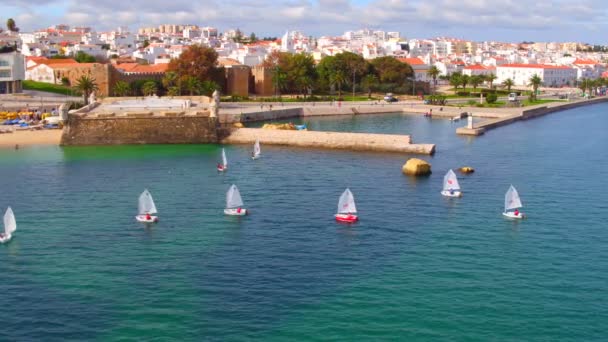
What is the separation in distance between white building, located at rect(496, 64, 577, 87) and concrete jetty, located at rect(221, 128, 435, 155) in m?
114

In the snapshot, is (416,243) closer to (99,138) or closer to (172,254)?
(172,254)

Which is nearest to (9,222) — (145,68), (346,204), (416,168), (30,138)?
(346,204)

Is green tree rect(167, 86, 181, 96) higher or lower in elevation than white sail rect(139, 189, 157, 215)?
higher

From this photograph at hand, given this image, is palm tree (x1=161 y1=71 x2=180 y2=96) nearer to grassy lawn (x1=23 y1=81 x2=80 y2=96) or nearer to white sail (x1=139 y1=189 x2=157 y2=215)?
grassy lawn (x1=23 y1=81 x2=80 y2=96)

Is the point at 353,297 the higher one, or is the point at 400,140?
the point at 400,140

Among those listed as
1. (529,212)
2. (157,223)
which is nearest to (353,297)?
(157,223)

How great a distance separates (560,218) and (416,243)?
31.4 ft

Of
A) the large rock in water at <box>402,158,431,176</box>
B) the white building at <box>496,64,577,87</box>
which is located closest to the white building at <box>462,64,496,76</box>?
the white building at <box>496,64,577,87</box>

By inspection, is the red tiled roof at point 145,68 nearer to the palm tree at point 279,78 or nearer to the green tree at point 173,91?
the green tree at point 173,91

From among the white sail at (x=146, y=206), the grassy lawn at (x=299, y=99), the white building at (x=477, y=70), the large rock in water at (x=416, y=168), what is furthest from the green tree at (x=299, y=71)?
the white sail at (x=146, y=206)

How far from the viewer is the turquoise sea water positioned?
23828mm

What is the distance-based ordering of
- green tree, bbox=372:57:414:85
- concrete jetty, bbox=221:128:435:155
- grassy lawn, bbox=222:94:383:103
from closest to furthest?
concrete jetty, bbox=221:128:435:155, grassy lawn, bbox=222:94:383:103, green tree, bbox=372:57:414:85

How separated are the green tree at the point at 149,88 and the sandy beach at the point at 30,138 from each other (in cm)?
2693

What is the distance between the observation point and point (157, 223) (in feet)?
120
